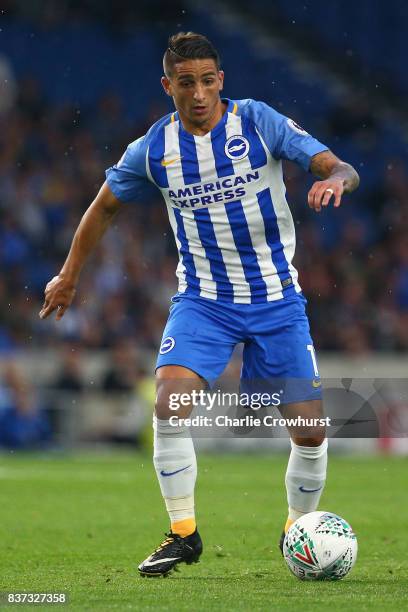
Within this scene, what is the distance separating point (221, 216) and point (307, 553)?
159 centimetres

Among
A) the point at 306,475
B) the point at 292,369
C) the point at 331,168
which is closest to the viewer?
the point at 331,168

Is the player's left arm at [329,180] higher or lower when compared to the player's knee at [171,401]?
higher

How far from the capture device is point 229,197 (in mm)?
6242

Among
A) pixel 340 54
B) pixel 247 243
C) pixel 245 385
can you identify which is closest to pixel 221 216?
pixel 247 243

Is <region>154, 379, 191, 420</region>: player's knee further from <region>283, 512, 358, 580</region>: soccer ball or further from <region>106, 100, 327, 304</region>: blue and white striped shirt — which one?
<region>283, 512, 358, 580</region>: soccer ball

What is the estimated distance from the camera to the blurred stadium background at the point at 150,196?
16.8 meters

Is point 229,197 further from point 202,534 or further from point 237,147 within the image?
point 202,534

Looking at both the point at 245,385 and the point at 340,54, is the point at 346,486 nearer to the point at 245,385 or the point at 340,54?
the point at 245,385

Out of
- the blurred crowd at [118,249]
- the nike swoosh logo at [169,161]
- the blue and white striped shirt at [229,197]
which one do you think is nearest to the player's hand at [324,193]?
the blue and white striped shirt at [229,197]

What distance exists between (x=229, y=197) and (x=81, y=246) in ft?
2.65

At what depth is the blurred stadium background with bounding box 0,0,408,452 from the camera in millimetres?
16750

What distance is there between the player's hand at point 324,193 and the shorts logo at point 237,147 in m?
0.68

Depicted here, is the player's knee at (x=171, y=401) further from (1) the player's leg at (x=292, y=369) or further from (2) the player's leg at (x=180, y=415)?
(1) the player's leg at (x=292, y=369)

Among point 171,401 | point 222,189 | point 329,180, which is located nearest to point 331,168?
point 329,180
